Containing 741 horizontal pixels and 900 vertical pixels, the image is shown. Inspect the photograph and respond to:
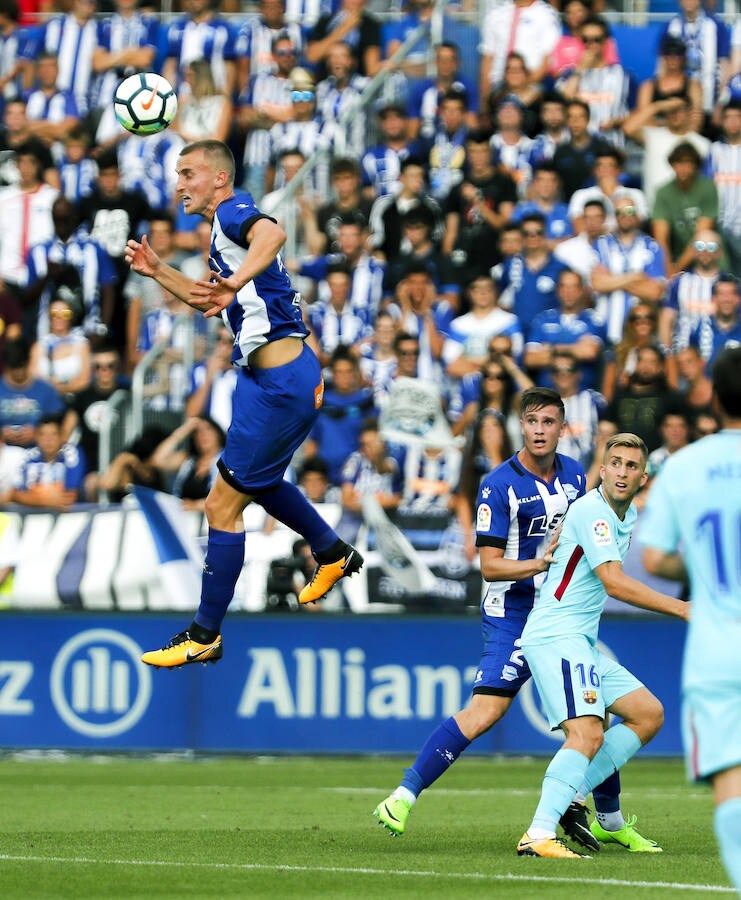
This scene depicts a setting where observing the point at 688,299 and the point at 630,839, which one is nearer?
the point at 630,839

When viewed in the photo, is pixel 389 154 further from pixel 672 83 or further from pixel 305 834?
pixel 305 834

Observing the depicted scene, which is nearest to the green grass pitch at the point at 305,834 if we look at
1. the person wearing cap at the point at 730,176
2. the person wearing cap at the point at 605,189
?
the person wearing cap at the point at 605,189

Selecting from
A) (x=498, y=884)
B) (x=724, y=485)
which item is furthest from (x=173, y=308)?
(x=724, y=485)

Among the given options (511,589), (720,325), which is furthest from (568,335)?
(511,589)

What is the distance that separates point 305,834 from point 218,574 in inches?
59.2

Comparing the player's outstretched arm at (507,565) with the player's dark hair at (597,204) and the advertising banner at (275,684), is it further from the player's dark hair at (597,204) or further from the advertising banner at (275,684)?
the player's dark hair at (597,204)

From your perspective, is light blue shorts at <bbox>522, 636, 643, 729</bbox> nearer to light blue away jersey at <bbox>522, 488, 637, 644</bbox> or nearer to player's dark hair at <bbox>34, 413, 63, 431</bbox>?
light blue away jersey at <bbox>522, 488, 637, 644</bbox>

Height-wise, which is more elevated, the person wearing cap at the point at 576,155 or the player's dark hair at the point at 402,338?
the person wearing cap at the point at 576,155

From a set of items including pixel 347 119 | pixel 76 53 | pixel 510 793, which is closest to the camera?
pixel 510 793

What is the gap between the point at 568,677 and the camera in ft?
30.1

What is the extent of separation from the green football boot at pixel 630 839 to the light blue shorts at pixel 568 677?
2.61 ft

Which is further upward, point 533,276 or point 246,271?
point 533,276

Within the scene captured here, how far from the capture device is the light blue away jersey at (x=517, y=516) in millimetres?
9719

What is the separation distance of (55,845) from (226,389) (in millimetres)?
8760
